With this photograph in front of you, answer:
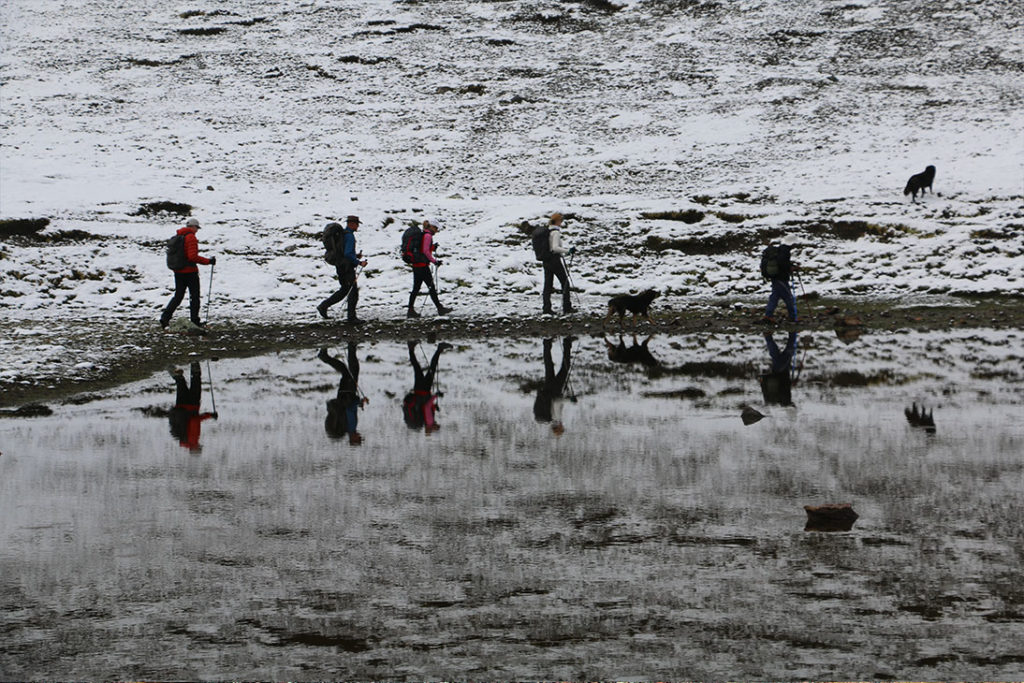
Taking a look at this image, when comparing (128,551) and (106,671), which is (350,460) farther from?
(106,671)

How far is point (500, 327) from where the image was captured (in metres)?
19.9

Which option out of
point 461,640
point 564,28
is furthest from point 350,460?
point 564,28

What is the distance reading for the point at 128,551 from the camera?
21.9 ft

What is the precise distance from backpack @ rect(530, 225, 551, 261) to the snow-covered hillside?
1.48 metres

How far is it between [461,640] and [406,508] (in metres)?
2.47

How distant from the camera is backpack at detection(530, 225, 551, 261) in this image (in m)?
21.2

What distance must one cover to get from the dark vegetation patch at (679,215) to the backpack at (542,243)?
919cm

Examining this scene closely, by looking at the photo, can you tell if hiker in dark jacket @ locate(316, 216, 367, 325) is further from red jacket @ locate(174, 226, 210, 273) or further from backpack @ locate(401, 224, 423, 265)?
red jacket @ locate(174, 226, 210, 273)

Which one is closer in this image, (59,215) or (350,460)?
(350,460)

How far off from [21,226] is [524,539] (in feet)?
83.8

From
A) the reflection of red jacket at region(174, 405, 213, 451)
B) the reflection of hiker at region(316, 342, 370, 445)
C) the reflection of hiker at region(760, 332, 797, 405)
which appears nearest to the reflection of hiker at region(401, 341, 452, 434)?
the reflection of hiker at region(316, 342, 370, 445)

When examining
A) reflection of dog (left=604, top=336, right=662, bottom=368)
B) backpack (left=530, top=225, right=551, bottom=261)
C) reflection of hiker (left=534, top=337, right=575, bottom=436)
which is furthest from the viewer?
backpack (left=530, top=225, right=551, bottom=261)

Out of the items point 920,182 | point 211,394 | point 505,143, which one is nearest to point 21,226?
point 505,143

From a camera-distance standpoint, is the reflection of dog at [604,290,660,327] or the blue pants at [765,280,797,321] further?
the reflection of dog at [604,290,660,327]
